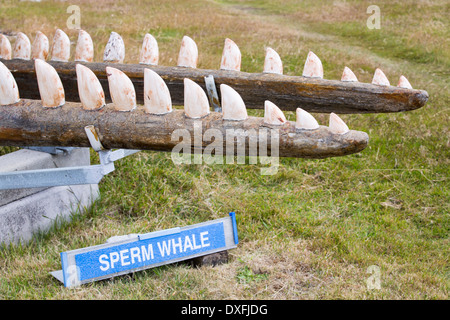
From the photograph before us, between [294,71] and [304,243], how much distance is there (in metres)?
4.77

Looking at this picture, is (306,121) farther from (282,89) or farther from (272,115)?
(282,89)

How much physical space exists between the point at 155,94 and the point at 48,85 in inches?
23.1

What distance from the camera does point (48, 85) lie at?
8.23 feet

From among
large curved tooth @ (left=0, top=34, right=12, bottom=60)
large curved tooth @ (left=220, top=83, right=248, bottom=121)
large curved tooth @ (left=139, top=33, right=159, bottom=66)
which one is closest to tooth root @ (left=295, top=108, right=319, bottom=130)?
large curved tooth @ (left=220, top=83, right=248, bottom=121)

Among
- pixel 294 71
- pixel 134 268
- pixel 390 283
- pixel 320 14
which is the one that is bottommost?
pixel 390 283

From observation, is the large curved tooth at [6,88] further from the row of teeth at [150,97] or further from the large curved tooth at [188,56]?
the large curved tooth at [188,56]

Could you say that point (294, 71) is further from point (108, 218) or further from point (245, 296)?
point (245, 296)

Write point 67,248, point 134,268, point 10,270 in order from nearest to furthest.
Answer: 1. point 134,268
2. point 10,270
3. point 67,248

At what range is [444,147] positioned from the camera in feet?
17.2

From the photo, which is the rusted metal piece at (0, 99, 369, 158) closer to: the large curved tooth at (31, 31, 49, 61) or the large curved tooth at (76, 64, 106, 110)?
the large curved tooth at (76, 64, 106, 110)

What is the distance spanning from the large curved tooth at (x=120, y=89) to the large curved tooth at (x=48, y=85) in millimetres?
301

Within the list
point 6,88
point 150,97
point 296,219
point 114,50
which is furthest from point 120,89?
point 296,219

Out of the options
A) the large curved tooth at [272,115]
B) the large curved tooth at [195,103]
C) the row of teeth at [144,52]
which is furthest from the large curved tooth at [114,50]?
the large curved tooth at [272,115]
